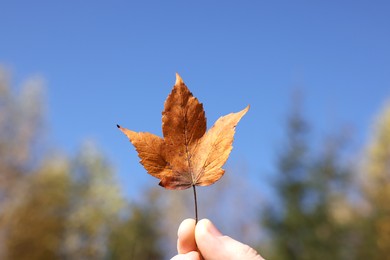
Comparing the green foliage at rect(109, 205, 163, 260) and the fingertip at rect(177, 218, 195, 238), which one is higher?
the green foliage at rect(109, 205, 163, 260)

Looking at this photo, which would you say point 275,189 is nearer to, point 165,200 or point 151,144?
point 165,200

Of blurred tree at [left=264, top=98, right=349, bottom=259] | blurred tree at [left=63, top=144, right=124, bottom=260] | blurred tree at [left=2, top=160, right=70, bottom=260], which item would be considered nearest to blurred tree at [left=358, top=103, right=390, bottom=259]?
blurred tree at [left=264, top=98, right=349, bottom=259]

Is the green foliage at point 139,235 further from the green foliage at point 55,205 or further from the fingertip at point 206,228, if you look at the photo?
the fingertip at point 206,228

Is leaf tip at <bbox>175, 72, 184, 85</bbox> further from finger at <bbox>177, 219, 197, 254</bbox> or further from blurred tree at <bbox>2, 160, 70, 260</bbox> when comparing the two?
blurred tree at <bbox>2, 160, 70, 260</bbox>

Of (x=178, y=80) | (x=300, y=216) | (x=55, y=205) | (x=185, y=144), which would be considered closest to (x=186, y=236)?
(x=185, y=144)

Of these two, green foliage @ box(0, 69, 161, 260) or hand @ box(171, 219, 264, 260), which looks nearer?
hand @ box(171, 219, 264, 260)

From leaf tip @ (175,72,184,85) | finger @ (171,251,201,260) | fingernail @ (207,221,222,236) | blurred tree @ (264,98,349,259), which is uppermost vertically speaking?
blurred tree @ (264,98,349,259)

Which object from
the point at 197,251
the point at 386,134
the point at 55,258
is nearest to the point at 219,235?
the point at 197,251
